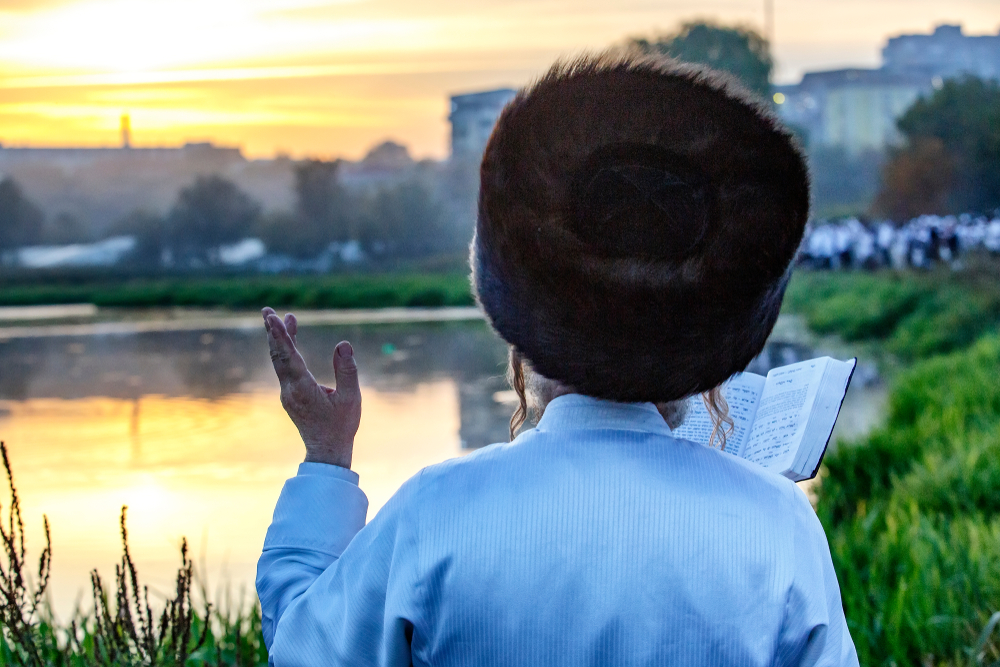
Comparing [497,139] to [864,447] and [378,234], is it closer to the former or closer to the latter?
[864,447]

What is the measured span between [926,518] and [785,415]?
10.7 ft

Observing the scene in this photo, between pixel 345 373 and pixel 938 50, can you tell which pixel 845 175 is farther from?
pixel 345 373

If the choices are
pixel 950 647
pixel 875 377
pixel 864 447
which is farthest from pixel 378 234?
pixel 950 647

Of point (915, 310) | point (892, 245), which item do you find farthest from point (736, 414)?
point (892, 245)

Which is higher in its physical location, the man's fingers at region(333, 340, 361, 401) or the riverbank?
the man's fingers at region(333, 340, 361, 401)

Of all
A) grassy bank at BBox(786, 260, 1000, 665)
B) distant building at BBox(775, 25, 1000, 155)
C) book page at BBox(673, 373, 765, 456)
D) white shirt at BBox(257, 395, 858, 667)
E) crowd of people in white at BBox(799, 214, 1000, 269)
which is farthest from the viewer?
distant building at BBox(775, 25, 1000, 155)

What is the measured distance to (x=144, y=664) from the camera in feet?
8.44

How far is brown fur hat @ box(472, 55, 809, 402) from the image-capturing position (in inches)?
48.4

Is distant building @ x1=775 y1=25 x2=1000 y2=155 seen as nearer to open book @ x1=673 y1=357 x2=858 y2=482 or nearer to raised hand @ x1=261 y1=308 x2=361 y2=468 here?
open book @ x1=673 y1=357 x2=858 y2=482

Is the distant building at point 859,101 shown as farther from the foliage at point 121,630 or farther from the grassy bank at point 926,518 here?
the foliage at point 121,630

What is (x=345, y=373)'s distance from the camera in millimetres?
1460

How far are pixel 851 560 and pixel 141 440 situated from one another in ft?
20.2

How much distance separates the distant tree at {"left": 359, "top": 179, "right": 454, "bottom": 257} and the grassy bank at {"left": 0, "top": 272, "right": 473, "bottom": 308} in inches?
151

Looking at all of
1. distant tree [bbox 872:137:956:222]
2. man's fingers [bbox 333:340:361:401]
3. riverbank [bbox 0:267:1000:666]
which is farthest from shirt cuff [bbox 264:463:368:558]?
distant tree [bbox 872:137:956:222]
